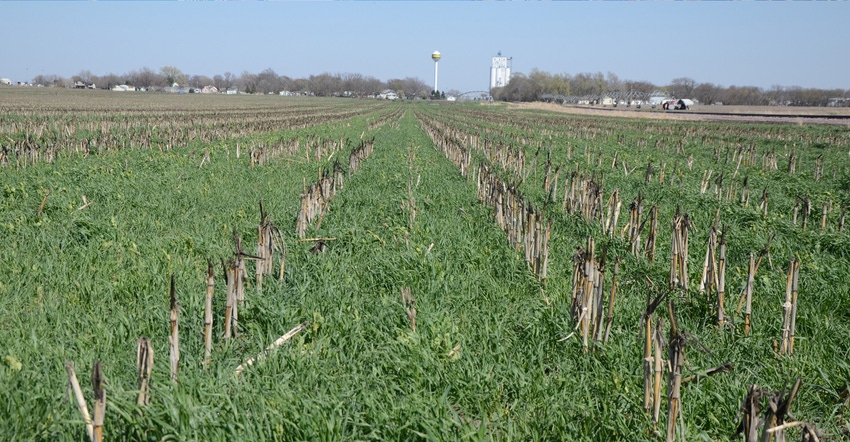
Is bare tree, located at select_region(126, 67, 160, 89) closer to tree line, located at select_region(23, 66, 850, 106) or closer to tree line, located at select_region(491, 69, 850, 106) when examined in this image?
tree line, located at select_region(23, 66, 850, 106)

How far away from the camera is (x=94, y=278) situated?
5914 mm

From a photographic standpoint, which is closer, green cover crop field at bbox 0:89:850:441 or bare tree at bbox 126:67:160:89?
green cover crop field at bbox 0:89:850:441

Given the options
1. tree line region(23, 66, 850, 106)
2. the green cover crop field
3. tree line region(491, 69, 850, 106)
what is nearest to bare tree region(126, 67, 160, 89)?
tree line region(23, 66, 850, 106)

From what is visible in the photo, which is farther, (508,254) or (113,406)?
(508,254)

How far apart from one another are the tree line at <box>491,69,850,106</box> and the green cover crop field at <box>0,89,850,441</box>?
133m

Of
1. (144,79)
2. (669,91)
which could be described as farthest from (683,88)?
(144,79)

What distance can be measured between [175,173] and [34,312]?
8.09 m

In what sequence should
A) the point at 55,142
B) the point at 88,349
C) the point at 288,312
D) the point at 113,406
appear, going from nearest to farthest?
the point at 113,406 < the point at 88,349 < the point at 288,312 < the point at 55,142

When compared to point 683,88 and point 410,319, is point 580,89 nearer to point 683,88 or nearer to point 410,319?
point 683,88

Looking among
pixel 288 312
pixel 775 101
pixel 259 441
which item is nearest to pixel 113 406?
pixel 259 441

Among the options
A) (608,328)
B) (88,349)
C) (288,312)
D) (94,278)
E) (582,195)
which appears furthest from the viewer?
(582,195)

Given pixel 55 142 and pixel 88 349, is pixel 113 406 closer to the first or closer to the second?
pixel 88 349

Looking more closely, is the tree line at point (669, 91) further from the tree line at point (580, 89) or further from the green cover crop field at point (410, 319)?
the green cover crop field at point (410, 319)

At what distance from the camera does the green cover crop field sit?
3430 millimetres
